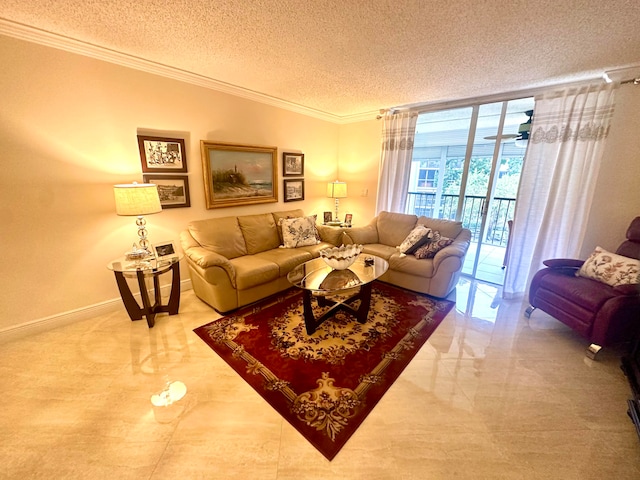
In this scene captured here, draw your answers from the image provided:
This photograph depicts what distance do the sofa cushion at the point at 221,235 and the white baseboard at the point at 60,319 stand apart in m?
0.97

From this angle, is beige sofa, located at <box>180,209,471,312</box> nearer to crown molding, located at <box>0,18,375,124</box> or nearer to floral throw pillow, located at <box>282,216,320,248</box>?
floral throw pillow, located at <box>282,216,320,248</box>

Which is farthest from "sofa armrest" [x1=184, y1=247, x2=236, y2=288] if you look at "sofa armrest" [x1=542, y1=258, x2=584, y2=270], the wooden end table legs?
"sofa armrest" [x1=542, y1=258, x2=584, y2=270]

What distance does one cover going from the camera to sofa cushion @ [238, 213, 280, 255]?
10.9 feet

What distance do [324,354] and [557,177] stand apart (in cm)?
326

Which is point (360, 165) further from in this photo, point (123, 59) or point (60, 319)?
point (60, 319)

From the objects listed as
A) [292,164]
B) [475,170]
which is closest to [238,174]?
[292,164]

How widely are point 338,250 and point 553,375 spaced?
1.96 meters

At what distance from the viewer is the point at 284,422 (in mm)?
1518

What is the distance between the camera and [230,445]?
4.56ft

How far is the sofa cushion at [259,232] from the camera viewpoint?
10.9ft

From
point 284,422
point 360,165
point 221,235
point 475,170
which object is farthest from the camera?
point 360,165

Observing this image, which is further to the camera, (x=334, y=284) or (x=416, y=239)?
(x=416, y=239)

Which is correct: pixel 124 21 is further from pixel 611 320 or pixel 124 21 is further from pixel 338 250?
pixel 611 320

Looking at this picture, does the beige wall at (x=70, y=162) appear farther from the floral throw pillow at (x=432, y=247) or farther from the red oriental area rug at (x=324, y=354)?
the floral throw pillow at (x=432, y=247)
